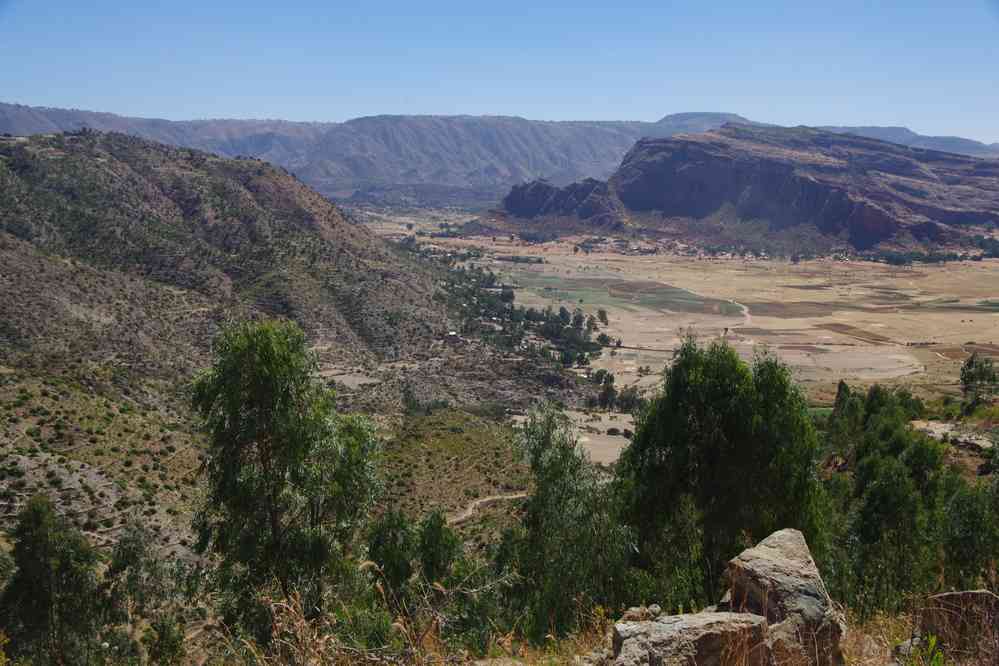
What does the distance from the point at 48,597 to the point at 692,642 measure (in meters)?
19.1

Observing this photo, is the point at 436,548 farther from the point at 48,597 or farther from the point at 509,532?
the point at 48,597

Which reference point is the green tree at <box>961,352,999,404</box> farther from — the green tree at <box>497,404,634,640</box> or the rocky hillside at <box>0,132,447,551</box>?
the rocky hillside at <box>0,132,447,551</box>

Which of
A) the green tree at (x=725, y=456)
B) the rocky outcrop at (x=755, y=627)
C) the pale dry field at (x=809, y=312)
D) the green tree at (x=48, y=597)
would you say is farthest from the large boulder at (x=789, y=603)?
the pale dry field at (x=809, y=312)

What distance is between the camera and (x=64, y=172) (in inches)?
3637

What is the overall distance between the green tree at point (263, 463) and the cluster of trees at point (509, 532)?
0.04 m

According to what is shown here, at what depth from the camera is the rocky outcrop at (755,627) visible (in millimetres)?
6238

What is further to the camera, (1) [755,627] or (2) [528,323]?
(2) [528,323]

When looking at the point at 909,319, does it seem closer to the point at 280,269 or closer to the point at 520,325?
the point at 520,325

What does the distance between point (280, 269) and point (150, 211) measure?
19.9 m

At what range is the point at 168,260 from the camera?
271 ft

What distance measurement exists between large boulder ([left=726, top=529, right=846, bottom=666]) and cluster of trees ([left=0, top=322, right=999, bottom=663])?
2.53m

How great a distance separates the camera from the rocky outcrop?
6238mm

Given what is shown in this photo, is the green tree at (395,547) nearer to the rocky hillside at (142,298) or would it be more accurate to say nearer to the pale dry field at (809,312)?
the rocky hillside at (142,298)

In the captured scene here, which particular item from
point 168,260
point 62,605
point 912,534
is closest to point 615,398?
point 168,260
